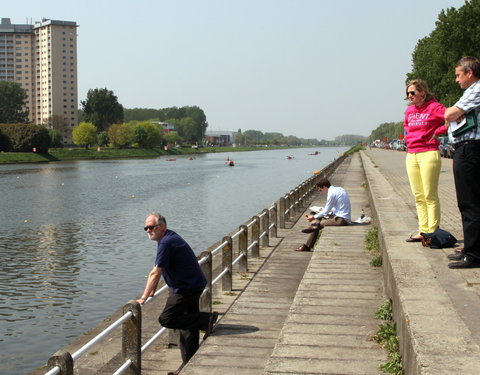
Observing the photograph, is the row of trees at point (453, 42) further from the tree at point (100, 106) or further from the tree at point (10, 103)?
the tree at point (10, 103)

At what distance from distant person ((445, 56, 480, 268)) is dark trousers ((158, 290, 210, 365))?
272 centimetres

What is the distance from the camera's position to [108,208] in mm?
37000

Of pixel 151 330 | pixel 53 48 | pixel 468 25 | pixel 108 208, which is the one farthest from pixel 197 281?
pixel 53 48

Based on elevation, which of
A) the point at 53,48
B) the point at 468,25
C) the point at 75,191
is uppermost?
the point at 53,48

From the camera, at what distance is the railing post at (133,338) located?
19.5 feet

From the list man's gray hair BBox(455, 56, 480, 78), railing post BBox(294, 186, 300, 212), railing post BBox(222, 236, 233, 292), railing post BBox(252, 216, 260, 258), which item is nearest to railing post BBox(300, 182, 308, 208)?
railing post BBox(294, 186, 300, 212)

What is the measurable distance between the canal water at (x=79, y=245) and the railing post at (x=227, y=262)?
126 inches

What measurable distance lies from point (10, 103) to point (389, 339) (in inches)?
6890

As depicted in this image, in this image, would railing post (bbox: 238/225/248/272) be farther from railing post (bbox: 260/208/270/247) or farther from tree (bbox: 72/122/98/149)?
tree (bbox: 72/122/98/149)

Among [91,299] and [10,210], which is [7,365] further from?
[10,210]

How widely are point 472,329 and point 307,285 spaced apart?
3.56m

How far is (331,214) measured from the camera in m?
14.3

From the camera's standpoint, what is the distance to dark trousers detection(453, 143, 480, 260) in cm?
622

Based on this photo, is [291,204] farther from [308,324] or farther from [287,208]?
[308,324]
